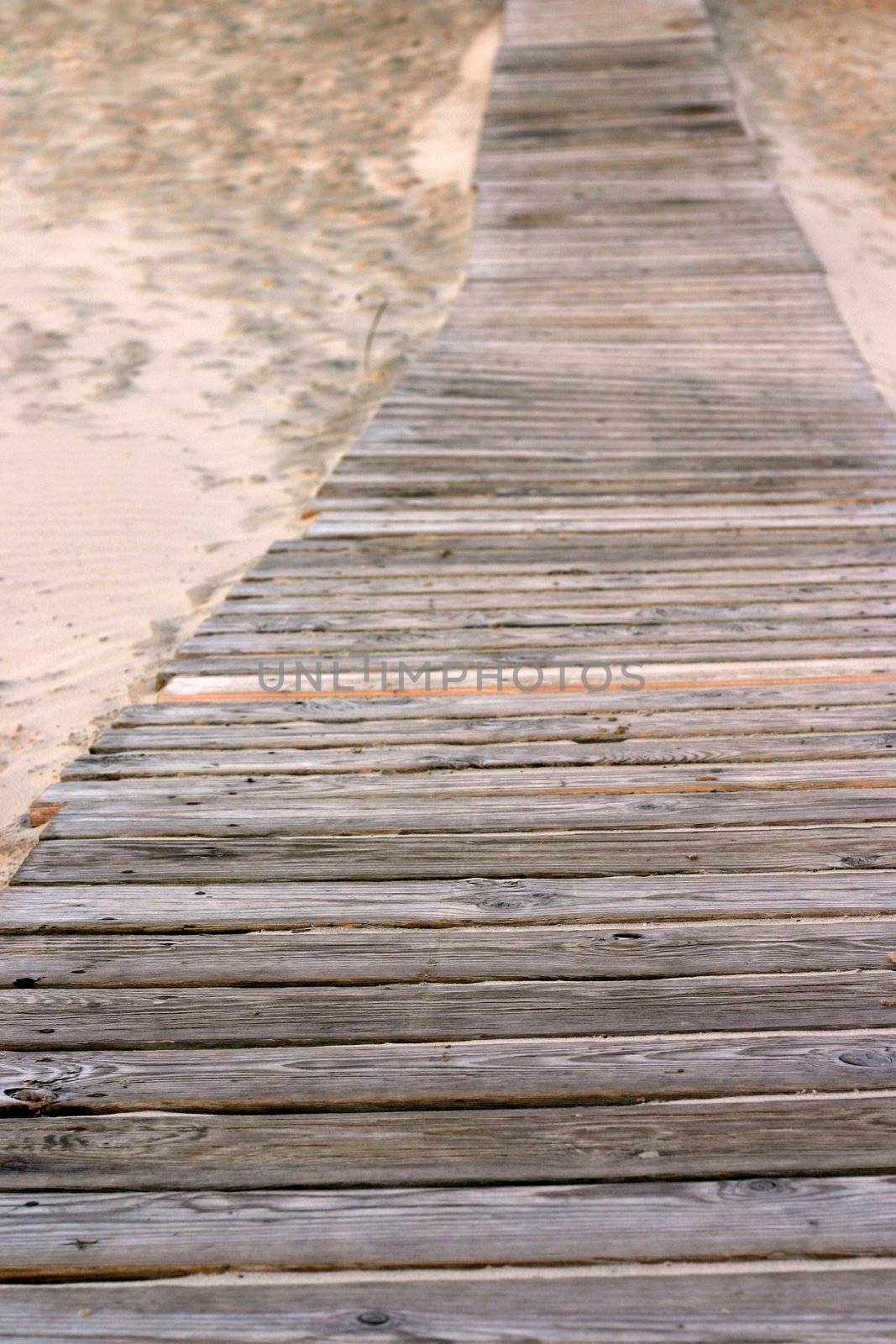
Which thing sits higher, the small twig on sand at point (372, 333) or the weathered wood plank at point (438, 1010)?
the weathered wood plank at point (438, 1010)

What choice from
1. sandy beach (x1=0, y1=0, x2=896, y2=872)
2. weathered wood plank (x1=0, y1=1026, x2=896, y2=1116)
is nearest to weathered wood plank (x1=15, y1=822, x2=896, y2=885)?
weathered wood plank (x1=0, y1=1026, x2=896, y2=1116)

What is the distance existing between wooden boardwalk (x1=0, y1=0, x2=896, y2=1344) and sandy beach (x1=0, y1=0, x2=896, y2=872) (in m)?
0.77

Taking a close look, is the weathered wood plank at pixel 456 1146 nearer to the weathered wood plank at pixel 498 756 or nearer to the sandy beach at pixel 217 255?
the weathered wood plank at pixel 498 756

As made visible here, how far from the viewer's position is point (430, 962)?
6.26ft

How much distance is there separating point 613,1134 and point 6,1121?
84 centimetres

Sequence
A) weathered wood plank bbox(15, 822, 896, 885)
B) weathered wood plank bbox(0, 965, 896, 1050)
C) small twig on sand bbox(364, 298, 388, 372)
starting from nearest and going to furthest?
1. weathered wood plank bbox(0, 965, 896, 1050)
2. weathered wood plank bbox(15, 822, 896, 885)
3. small twig on sand bbox(364, 298, 388, 372)

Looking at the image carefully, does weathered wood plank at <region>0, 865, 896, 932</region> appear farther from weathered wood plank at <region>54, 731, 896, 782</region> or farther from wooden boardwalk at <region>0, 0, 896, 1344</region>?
weathered wood plank at <region>54, 731, 896, 782</region>

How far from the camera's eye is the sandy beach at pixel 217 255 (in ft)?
14.0

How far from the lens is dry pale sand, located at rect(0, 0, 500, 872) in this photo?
4156mm

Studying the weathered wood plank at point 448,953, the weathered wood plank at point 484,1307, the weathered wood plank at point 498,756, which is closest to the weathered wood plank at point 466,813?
the weathered wood plank at point 498,756

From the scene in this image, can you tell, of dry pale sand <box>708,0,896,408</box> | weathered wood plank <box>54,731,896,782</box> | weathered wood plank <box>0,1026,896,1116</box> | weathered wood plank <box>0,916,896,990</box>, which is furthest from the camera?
dry pale sand <box>708,0,896,408</box>

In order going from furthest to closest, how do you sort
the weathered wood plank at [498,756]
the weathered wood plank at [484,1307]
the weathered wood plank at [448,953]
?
the weathered wood plank at [498,756] < the weathered wood plank at [448,953] < the weathered wood plank at [484,1307]

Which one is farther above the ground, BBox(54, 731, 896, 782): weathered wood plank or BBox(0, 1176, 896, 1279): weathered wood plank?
BBox(0, 1176, 896, 1279): weathered wood plank

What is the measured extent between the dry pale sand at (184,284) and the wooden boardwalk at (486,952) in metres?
0.76
